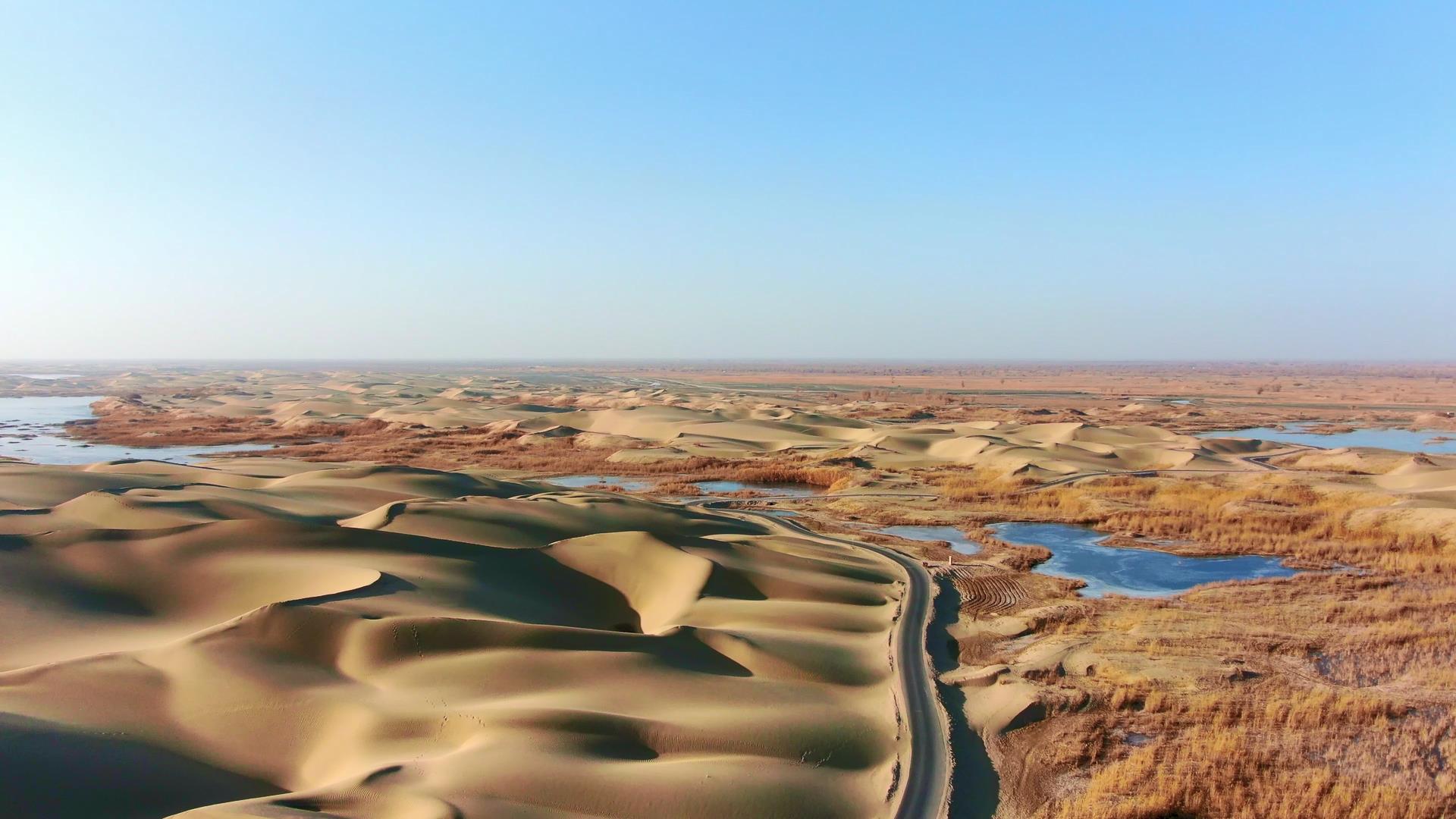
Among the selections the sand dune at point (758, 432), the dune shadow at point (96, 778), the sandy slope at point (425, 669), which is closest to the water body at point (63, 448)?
the sand dune at point (758, 432)

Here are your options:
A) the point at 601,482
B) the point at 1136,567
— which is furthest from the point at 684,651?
the point at 601,482

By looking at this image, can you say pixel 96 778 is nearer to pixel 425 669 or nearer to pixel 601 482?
pixel 425 669

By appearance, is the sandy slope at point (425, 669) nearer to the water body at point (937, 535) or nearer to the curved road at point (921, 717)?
the curved road at point (921, 717)

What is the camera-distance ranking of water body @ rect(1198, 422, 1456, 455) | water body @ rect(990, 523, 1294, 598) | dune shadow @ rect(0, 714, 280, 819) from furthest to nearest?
water body @ rect(1198, 422, 1456, 455) < water body @ rect(990, 523, 1294, 598) < dune shadow @ rect(0, 714, 280, 819)

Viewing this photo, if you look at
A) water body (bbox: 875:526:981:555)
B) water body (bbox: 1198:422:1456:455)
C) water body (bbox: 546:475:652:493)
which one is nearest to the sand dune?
water body (bbox: 546:475:652:493)

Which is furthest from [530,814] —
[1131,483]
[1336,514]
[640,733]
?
[1131,483]

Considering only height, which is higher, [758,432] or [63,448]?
[758,432]

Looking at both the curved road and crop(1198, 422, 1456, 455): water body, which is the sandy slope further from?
crop(1198, 422, 1456, 455): water body
